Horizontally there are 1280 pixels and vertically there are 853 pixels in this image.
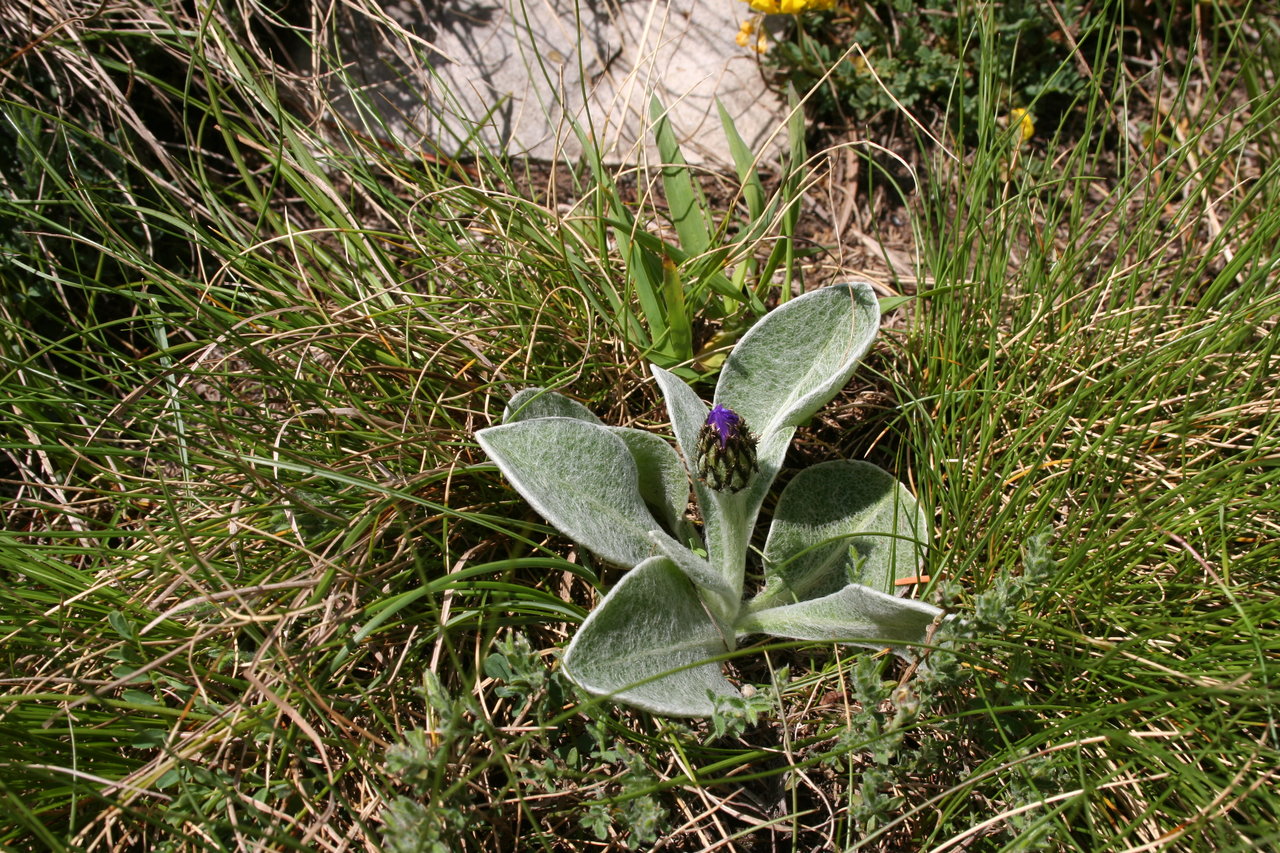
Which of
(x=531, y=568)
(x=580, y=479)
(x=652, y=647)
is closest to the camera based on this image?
(x=652, y=647)

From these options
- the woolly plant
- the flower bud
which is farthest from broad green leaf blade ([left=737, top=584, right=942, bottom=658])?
the flower bud

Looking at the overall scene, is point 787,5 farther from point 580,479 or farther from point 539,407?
point 580,479

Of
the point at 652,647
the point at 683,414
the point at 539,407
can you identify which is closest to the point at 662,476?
the point at 683,414

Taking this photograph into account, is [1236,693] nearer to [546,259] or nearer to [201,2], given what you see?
[546,259]

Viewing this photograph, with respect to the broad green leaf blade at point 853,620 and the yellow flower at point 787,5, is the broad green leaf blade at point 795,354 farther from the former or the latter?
the yellow flower at point 787,5

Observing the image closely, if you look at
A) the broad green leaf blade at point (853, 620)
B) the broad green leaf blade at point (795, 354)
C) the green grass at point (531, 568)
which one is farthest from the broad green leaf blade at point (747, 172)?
the broad green leaf blade at point (853, 620)

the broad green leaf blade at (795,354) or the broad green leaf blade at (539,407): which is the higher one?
the broad green leaf blade at (539,407)

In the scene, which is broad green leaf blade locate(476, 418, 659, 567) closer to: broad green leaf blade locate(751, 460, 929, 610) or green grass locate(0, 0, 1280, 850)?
green grass locate(0, 0, 1280, 850)
